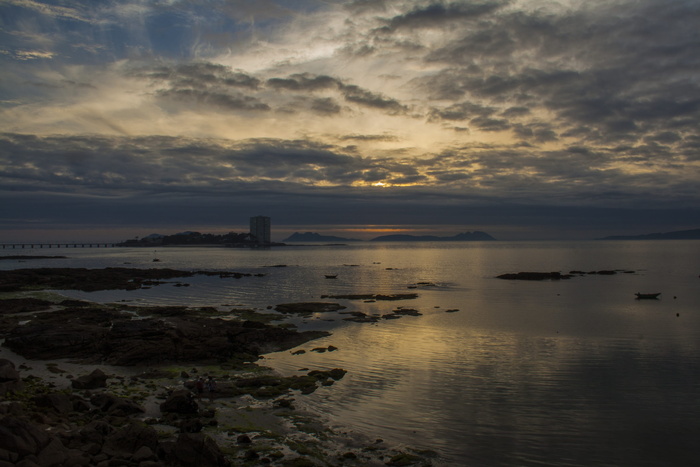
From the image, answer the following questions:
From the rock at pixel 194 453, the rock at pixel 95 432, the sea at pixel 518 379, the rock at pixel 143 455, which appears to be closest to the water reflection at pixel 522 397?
the sea at pixel 518 379

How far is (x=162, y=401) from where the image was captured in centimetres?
1884

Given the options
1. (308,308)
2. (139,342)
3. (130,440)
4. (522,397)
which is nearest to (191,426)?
(130,440)

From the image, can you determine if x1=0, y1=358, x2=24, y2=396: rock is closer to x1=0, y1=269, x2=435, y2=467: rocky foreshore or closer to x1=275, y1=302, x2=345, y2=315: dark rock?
x1=0, y1=269, x2=435, y2=467: rocky foreshore

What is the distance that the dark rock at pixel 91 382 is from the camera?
65.3 ft

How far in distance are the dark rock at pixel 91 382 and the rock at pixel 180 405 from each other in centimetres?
464

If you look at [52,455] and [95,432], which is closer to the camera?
[52,455]

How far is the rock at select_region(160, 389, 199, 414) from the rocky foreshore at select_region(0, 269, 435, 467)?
38 millimetres

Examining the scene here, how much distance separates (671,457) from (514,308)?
3480 cm

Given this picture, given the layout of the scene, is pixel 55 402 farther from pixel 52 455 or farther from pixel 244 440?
pixel 244 440

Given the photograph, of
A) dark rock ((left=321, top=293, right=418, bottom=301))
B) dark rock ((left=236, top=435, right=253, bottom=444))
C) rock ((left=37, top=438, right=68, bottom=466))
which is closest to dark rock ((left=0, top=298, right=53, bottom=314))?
dark rock ((left=321, top=293, right=418, bottom=301))

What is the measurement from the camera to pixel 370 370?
24547mm

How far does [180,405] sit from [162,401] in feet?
6.34

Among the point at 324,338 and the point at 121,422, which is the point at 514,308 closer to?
the point at 324,338

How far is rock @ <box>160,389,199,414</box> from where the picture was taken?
685 inches
